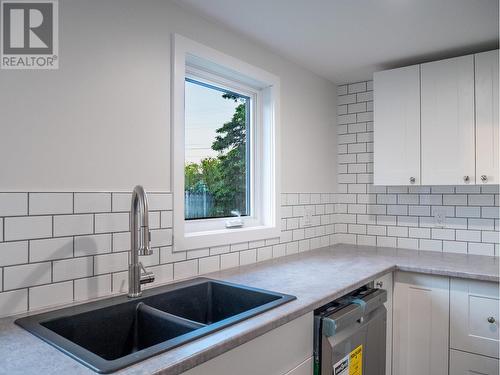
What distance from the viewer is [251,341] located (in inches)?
47.1

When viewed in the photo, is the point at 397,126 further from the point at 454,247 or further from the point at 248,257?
the point at 248,257

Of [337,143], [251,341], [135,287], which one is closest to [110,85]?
[135,287]

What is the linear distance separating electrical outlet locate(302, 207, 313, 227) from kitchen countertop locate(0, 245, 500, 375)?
21 cm

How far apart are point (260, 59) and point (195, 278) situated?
1.36m

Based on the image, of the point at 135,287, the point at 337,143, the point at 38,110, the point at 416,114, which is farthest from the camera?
the point at 337,143

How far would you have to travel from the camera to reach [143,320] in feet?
4.63

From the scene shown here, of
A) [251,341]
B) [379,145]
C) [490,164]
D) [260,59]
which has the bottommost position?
[251,341]

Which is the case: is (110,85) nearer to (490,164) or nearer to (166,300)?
(166,300)

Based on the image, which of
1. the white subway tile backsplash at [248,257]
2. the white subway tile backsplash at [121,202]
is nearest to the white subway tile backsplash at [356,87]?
the white subway tile backsplash at [248,257]

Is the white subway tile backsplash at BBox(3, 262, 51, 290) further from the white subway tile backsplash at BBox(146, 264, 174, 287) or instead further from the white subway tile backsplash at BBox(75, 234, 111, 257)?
the white subway tile backsplash at BBox(146, 264, 174, 287)

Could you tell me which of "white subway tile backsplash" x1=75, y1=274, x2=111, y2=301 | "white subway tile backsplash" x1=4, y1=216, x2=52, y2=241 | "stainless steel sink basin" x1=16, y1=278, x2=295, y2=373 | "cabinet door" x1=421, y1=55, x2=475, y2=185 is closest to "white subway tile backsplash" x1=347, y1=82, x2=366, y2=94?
"cabinet door" x1=421, y1=55, x2=475, y2=185

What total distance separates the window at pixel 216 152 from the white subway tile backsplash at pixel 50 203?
0.70 m

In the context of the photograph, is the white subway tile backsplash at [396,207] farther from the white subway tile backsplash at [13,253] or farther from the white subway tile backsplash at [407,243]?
Answer: the white subway tile backsplash at [13,253]

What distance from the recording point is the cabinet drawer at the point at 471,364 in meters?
1.91
